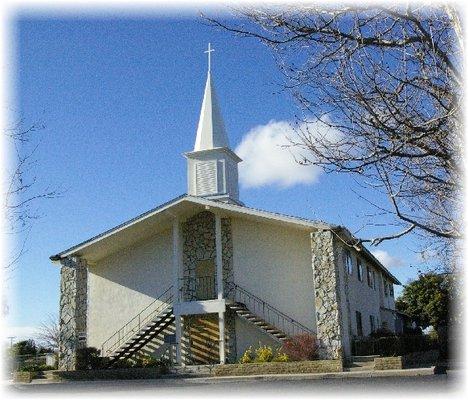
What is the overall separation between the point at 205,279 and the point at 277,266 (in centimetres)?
327

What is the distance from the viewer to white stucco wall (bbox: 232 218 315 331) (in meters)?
23.5

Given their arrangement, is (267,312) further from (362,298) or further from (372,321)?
(372,321)

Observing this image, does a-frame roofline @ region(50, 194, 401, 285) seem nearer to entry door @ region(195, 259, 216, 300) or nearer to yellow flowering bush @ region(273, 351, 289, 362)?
entry door @ region(195, 259, 216, 300)

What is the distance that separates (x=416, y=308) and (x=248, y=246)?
1667 centimetres

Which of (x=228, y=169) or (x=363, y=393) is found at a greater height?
(x=228, y=169)

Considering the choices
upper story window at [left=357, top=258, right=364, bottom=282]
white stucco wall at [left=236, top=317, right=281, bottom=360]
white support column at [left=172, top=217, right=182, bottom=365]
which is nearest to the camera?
white stucco wall at [left=236, top=317, right=281, bottom=360]

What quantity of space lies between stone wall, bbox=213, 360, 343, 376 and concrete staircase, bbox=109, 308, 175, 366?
183 inches

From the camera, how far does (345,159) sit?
7.59m

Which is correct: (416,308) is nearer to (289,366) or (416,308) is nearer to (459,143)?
(289,366)

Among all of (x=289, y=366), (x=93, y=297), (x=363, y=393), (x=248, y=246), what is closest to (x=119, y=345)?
(x=93, y=297)

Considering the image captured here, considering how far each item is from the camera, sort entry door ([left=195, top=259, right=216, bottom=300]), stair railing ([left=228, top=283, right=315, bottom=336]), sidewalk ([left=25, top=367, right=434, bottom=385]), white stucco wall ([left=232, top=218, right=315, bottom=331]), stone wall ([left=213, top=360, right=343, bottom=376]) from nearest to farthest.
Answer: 1. sidewalk ([left=25, top=367, right=434, bottom=385])
2. stone wall ([left=213, top=360, right=343, bottom=376])
3. stair railing ([left=228, top=283, right=315, bottom=336])
4. white stucco wall ([left=232, top=218, right=315, bottom=331])
5. entry door ([left=195, top=259, right=216, bottom=300])

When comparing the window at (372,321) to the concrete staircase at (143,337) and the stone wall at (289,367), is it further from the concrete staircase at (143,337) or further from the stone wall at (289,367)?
the concrete staircase at (143,337)

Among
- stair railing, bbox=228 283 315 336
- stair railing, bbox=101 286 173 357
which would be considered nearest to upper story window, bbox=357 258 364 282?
stair railing, bbox=228 283 315 336

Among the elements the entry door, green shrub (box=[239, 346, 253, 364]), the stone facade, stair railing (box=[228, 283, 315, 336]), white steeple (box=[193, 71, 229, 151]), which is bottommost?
green shrub (box=[239, 346, 253, 364])
